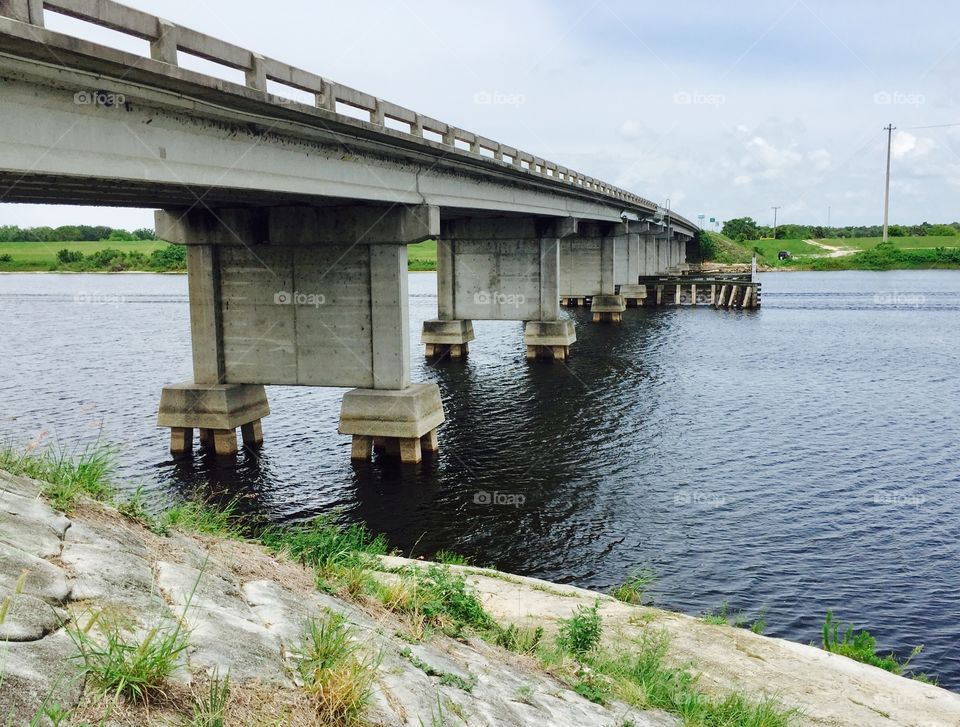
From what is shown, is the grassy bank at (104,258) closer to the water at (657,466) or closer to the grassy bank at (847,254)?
the grassy bank at (847,254)

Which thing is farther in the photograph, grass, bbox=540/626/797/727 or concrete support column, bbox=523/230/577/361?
concrete support column, bbox=523/230/577/361

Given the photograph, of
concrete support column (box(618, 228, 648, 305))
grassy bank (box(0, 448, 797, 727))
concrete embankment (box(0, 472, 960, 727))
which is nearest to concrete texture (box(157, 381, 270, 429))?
grassy bank (box(0, 448, 797, 727))

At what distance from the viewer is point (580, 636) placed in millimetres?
9070

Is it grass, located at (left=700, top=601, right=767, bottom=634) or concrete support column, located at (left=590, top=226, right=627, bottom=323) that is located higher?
concrete support column, located at (left=590, top=226, right=627, bottom=323)

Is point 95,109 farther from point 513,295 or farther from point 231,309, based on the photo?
point 513,295

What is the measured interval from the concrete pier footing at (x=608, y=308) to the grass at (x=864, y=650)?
5039cm

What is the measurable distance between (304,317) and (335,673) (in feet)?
63.0

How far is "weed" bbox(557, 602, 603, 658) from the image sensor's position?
8883mm

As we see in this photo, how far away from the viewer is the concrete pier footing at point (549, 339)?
42531 millimetres

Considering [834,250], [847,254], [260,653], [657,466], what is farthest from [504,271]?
[834,250]

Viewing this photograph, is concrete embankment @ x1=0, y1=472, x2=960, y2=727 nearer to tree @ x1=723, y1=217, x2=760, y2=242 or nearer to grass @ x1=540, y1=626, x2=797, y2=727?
grass @ x1=540, y1=626, x2=797, y2=727

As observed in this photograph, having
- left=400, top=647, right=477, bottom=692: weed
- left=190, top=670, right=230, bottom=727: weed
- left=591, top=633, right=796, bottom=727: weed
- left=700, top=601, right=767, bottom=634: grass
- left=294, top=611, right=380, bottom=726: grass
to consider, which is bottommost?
left=700, top=601, right=767, bottom=634: grass

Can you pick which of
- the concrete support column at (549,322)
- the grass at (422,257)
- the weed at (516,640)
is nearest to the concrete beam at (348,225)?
the weed at (516,640)

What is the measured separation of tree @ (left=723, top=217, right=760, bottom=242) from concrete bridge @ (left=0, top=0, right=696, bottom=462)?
155840 mm
